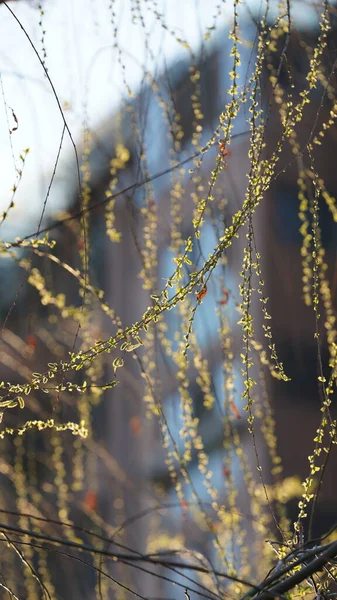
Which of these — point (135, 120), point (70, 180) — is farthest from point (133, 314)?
point (135, 120)

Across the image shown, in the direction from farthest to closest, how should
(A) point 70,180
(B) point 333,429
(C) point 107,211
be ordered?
1. (A) point 70,180
2. (C) point 107,211
3. (B) point 333,429

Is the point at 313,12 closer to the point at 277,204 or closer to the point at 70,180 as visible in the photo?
the point at 70,180

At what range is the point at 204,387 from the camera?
1672 millimetres

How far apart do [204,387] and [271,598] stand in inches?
32.6

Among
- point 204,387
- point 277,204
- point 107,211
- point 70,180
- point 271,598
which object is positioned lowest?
point 271,598

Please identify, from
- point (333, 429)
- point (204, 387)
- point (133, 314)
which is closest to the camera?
point (333, 429)

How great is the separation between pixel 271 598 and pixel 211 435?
6.54 m

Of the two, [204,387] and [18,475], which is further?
[18,475]

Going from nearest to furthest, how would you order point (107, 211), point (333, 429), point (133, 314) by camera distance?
point (333, 429) → point (107, 211) → point (133, 314)

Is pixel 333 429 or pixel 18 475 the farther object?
pixel 18 475

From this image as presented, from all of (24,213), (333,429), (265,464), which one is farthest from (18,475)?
(265,464)

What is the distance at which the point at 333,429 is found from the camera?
0.98 meters

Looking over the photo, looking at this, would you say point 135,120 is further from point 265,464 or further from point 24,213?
point 265,464

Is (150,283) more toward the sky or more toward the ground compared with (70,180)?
more toward the ground
